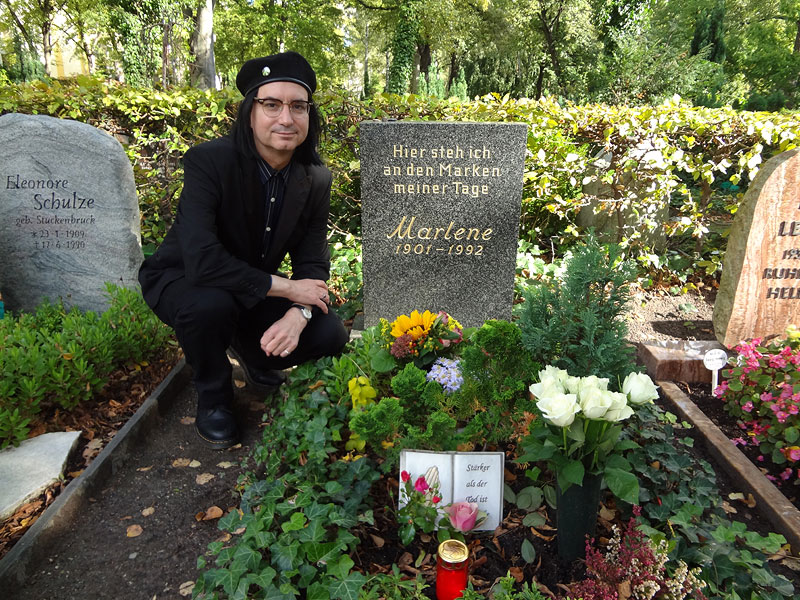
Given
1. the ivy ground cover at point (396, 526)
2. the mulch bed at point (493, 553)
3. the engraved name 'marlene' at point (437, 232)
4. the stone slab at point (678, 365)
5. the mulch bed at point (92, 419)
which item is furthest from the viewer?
the engraved name 'marlene' at point (437, 232)

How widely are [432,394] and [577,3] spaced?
20747 mm

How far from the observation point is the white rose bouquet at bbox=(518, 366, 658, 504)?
1418 millimetres

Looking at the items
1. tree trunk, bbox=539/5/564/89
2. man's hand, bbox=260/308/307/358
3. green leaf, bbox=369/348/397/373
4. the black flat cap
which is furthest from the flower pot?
tree trunk, bbox=539/5/564/89

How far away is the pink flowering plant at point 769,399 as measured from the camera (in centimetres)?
232

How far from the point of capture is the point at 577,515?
166cm

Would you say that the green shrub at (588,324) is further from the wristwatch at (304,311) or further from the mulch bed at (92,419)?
the mulch bed at (92,419)

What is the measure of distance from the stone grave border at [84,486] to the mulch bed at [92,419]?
0.09m

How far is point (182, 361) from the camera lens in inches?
134

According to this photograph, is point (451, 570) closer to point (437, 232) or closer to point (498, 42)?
point (437, 232)

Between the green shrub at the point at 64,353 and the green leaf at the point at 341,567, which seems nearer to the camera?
the green leaf at the point at 341,567

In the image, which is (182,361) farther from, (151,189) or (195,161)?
(151,189)

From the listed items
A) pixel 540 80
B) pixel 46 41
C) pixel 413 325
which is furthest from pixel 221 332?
pixel 46 41

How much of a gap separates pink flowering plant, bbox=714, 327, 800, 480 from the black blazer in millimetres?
2340

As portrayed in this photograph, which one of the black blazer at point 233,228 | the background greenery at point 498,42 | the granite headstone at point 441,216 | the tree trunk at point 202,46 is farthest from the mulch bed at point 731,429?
the tree trunk at point 202,46
